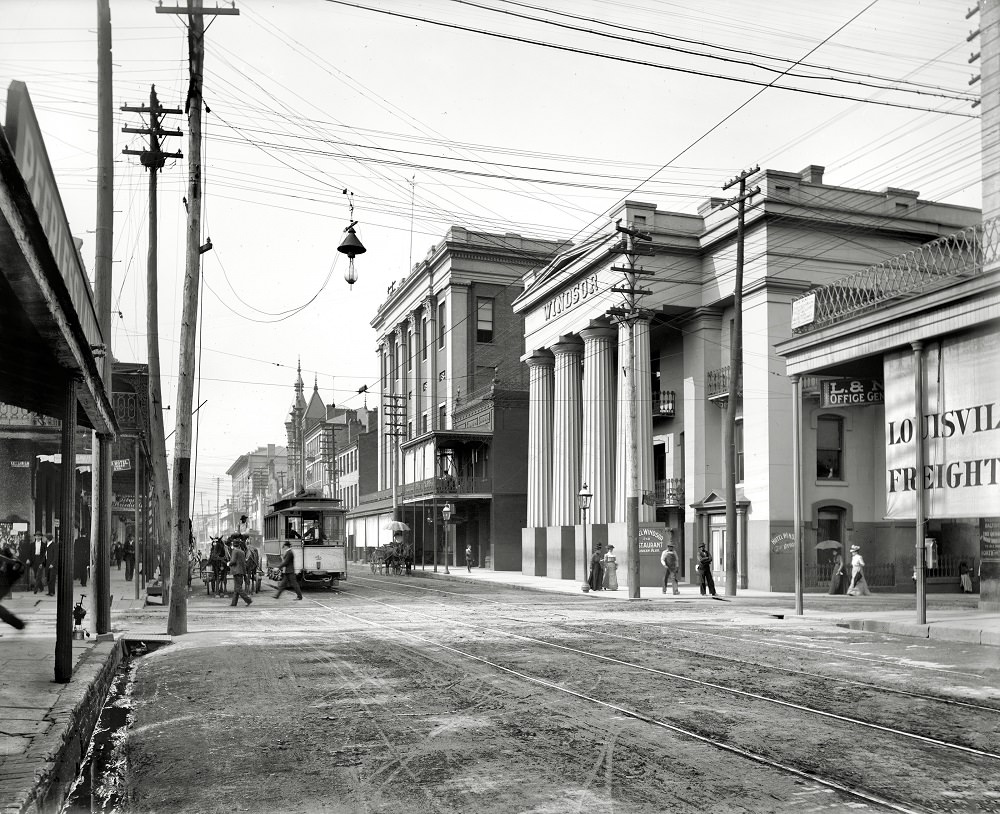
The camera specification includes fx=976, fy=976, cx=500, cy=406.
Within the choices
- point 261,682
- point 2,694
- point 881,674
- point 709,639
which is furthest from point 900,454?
point 2,694

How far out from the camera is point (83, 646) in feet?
45.6

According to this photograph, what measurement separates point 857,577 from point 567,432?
631 inches

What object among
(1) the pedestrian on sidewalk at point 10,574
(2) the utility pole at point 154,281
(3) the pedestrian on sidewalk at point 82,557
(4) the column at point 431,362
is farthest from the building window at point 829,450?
(4) the column at point 431,362

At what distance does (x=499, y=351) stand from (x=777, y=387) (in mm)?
31652

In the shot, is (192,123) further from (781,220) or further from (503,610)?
(781,220)

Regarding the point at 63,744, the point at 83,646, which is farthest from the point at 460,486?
the point at 63,744

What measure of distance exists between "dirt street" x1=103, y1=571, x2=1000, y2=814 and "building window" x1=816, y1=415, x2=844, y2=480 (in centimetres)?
1733

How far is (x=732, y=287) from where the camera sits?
34.7 m

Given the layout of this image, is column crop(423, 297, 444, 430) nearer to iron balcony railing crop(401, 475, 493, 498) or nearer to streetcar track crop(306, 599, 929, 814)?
iron balcony railing crop(401, 475, 493, 498)

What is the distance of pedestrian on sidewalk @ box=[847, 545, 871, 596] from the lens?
2883 centimetres

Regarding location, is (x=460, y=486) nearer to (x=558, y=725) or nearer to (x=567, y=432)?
(x=567, y=432)

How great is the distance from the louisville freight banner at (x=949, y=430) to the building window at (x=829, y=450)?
13.2m

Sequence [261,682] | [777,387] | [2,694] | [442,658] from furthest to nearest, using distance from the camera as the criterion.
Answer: [777,387] → [442,658] → [261,682] → [2,694]

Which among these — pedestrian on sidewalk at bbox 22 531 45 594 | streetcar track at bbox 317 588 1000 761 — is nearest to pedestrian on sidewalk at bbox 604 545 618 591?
streetcar track at bbox 317 588 1000 761
